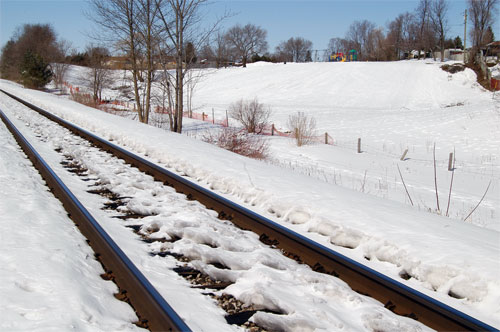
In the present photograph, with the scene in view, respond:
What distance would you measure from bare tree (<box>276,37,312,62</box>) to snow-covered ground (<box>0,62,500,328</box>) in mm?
123393

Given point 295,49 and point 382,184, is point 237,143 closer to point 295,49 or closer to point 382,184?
point 382,184

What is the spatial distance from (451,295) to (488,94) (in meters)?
65.8

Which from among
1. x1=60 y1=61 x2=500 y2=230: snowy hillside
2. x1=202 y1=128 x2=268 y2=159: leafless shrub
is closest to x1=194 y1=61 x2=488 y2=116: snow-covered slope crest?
x1=60 y1=61 x2=500 y2=230: snowy hillside

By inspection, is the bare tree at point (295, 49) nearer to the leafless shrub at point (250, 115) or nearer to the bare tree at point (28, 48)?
the bare tree at point (28, 48)

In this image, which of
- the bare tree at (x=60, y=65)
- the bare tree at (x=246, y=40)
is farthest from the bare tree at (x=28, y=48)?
the bare tree at (x=246, y=40)

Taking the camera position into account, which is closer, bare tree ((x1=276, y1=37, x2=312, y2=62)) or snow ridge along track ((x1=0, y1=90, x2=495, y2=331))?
snow ridge along track ((x1=0, y1=90, x2=495, y2=331))

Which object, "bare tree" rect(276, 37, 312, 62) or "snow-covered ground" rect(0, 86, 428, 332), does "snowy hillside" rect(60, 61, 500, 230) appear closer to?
"snow-covered ground" rect(0, 86, 428, 332)

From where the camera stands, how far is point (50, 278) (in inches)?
147

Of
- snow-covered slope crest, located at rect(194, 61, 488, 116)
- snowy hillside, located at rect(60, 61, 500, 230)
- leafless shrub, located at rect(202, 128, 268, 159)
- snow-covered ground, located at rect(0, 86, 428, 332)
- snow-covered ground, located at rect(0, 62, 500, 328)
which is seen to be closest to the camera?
snow-covered ground, located at rect(0, 86, 428, 332)

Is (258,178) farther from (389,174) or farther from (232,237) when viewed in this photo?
(389,174)

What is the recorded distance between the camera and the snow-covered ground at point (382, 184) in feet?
14.9

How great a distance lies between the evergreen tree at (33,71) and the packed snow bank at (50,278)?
3070 inches

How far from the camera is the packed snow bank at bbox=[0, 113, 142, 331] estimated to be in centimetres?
310

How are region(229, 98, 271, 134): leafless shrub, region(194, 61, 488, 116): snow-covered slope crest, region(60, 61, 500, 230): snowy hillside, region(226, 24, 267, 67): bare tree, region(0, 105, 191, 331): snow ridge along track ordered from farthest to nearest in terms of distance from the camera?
region(226, 24, 267, 67): bare tree, region(194, 61, 488, 116): snow-covered slope crest, region(229, 98, 271, 134): leafless shrub, region(60, 61, 500, 230): snowy hillside, region(0, 105, 191, 331): snow ridge along track
